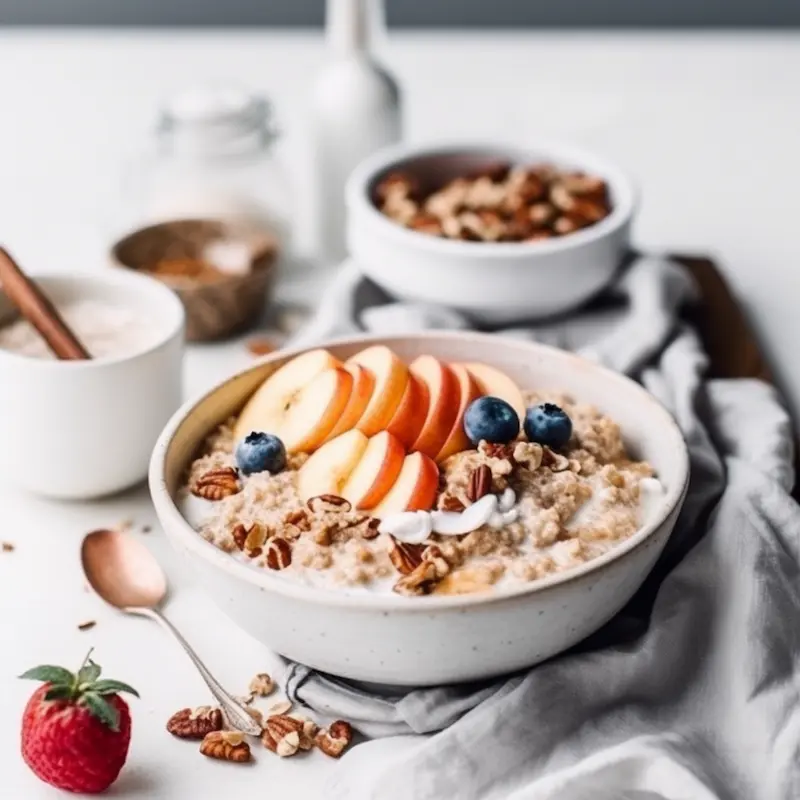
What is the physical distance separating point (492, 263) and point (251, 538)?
20.5 inches

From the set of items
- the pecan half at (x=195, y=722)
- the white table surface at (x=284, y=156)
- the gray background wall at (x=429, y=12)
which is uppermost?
the pecan half at (x=195, y=722)

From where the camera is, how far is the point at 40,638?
111 cm

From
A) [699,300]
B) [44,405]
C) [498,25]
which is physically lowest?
[498,25]

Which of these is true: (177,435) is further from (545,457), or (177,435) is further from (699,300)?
(699,300)

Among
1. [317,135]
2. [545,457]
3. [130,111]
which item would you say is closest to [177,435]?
[545,457]

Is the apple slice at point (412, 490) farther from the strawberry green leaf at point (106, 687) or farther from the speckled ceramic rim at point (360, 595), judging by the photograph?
the strawberry green leaf at point (106, 687)

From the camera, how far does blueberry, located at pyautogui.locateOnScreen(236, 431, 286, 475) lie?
1.11m

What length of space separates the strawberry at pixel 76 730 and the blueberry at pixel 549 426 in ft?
1.24

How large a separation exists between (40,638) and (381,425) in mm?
311

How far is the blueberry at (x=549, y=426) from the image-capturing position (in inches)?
44.3

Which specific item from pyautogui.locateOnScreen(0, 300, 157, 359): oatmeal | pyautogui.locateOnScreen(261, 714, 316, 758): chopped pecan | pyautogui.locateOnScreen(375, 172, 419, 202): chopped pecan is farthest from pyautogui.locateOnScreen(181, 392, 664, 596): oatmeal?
pyautogui.locateOnScreen(375, 172, 419, 202): chopped pecan

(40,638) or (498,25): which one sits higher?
(40,638)

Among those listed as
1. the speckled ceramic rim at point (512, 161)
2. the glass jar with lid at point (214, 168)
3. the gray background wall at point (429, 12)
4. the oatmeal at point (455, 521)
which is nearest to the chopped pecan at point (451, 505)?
the oatmeal at point (455, 521)

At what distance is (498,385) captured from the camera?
1.21 meters
